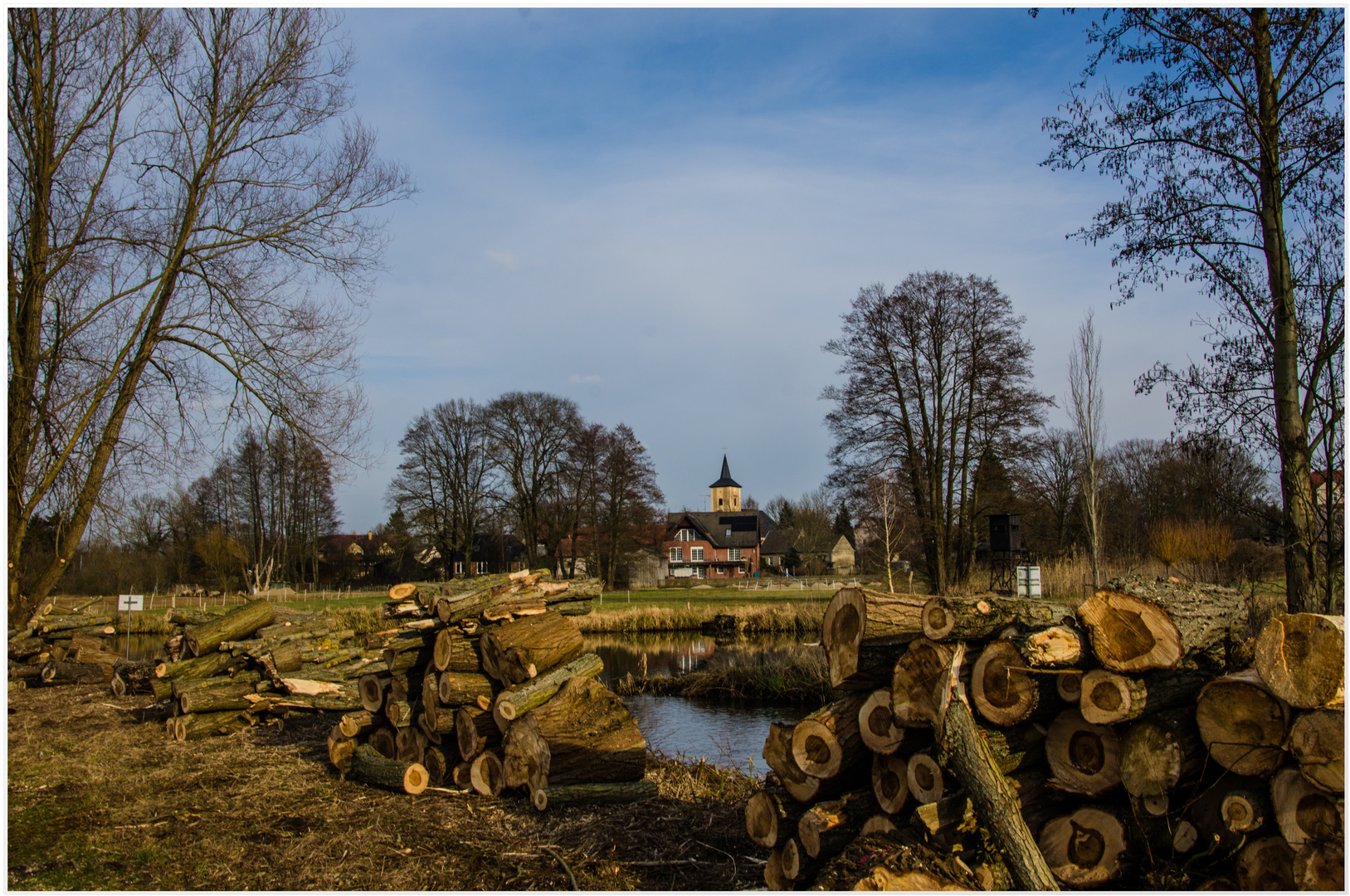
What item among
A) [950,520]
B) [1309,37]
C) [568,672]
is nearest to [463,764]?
[568,672]

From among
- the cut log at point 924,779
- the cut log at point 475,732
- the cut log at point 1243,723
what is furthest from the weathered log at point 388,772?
the cut log at point 1243,723

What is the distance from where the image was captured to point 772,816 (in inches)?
172

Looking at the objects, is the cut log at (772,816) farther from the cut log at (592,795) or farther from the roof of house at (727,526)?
the roof of house at (727,526)

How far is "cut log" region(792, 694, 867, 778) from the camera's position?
167 inches

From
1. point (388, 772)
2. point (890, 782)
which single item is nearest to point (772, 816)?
point (890, 782)

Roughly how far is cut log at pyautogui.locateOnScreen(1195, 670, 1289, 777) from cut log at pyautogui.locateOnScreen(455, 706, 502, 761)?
4.75 meters

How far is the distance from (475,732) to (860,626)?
136 inches

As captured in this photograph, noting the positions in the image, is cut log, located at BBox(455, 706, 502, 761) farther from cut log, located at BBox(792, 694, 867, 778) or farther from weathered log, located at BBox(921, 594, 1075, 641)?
weathered log, located at BBox(921, 594, 1075, 641)

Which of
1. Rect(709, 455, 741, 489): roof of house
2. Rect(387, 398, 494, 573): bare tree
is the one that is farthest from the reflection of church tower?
Rect(387, 398, 494, 573): bare tree

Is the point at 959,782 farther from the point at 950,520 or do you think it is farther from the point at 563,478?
the point at 563,478

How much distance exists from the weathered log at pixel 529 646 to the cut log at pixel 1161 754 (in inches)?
164

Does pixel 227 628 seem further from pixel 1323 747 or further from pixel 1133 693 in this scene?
pixel 1323 747

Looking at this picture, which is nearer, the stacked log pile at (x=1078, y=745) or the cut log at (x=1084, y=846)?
the stacked log pile at (x=1078, y=745)

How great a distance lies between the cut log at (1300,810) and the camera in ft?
10.8
